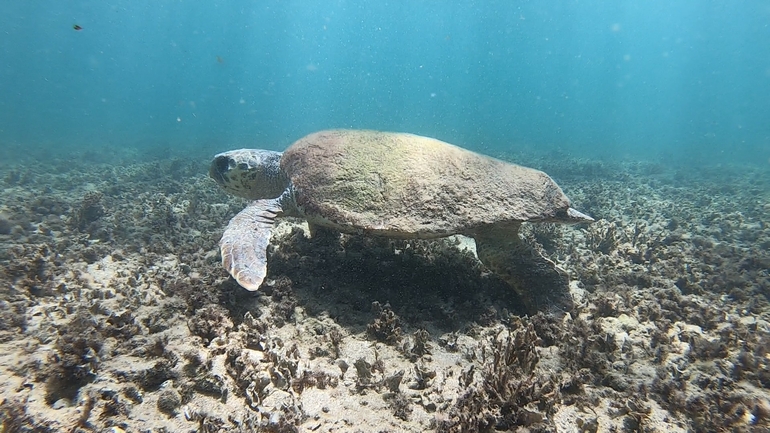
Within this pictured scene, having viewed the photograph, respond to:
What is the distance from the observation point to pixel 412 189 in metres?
4.32

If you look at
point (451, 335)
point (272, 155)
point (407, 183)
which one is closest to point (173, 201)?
point (272, 155)

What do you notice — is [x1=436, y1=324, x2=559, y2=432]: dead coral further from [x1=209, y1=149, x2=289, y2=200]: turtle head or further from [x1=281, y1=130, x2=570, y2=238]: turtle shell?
[x1=209, y1=149, x2=289, y2=200]: turtle head

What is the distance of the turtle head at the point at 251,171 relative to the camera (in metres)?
6.12

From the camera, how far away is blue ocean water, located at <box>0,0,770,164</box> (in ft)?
298

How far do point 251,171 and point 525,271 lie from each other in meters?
4.92

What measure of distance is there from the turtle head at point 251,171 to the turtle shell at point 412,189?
111 centimetres

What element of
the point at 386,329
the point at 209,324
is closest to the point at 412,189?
the point at 386,329

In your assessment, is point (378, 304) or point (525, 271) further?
point (525, 271)

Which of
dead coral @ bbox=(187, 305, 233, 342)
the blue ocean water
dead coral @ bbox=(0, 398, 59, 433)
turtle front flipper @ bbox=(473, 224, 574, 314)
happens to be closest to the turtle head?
dead coral @ bbox=(187, 305, 233, 342)

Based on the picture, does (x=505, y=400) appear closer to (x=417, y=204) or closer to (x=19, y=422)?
(x=417, y=204)

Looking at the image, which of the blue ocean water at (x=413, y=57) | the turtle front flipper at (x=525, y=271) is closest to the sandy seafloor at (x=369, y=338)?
the turtle front flipper at (x=525, y=271)

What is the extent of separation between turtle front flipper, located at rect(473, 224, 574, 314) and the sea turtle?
13 mm

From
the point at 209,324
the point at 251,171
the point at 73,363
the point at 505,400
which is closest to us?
the point at 505,400

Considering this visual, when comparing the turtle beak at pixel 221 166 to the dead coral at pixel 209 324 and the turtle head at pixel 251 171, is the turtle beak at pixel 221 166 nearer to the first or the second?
the turtle head at pixel 251 171
